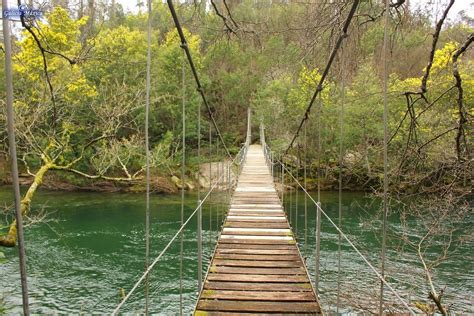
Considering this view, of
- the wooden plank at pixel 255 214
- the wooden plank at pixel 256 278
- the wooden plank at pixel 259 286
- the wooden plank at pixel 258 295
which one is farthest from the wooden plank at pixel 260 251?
the wooden plank at pixel 255 214

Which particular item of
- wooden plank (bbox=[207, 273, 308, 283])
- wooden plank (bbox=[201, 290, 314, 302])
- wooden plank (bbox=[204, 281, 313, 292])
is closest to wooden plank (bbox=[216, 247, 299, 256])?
wooden plank (bbox=[207, 273, 308, 283])

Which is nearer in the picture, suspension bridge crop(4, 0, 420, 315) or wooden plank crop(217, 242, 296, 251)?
suspension bridge crop(4, 0, 420, 315)

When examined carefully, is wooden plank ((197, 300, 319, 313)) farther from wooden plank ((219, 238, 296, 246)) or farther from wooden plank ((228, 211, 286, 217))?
wooden plank ((228, 211, 286, 217))

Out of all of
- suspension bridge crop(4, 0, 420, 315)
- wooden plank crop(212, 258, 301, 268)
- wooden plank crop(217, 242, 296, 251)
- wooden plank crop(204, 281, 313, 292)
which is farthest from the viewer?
wooden plank crop(217, 242, 296, 251)

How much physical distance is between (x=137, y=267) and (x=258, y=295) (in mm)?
4859

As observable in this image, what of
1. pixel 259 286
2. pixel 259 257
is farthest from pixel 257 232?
pixel 259 286

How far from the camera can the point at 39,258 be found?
6.79 m

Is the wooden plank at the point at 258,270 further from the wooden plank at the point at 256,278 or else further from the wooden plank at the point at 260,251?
the wooden plank at the point at 260,251

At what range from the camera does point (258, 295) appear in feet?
7.59

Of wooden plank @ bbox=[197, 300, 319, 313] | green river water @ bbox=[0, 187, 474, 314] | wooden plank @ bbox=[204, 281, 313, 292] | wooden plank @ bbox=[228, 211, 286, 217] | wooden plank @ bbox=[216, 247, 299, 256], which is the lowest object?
green river water @ bbox=[0, 187, 474, 314]

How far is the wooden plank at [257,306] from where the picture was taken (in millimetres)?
2135

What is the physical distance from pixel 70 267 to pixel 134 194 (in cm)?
661

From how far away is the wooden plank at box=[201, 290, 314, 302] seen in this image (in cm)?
227

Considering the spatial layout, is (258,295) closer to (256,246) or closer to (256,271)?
(256,271)
